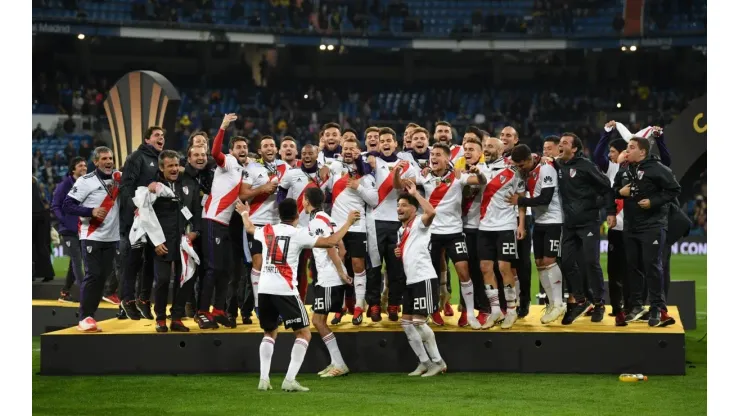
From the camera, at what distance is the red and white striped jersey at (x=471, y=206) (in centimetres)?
1045

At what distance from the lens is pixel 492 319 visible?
1014 cm

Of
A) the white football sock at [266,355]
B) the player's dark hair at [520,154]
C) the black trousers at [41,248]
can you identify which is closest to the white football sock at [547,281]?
the player's dark hair at [520,154]

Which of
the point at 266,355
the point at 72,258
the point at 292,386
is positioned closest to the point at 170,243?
the point at 266,355

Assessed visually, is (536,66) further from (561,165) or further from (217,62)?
(561,165)

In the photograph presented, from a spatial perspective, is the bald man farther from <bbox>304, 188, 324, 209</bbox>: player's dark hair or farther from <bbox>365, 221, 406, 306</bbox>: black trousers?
<bbox>304, 188, 324, 209</bbox>: player's dark hair

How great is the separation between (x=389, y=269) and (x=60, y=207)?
5.53m

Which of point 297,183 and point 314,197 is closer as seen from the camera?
point 314,197

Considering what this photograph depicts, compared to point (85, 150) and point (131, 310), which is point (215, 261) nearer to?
point (131, 310)

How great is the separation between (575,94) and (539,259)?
97.4 ft

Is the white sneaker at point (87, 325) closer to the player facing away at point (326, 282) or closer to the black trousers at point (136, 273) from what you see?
the black trousers at point (136, 273)

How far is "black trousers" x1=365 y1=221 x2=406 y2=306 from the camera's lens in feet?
34.8

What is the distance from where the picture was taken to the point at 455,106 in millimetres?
38781

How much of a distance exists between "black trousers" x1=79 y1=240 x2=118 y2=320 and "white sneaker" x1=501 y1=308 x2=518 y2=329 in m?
4.04
